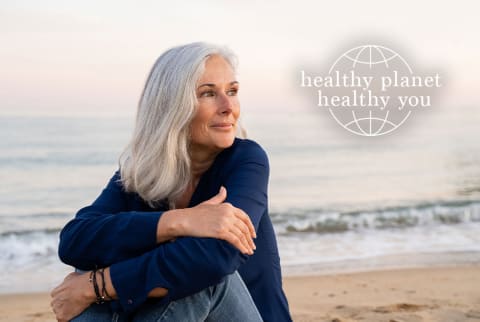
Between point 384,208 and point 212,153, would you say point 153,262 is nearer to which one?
point 212,153

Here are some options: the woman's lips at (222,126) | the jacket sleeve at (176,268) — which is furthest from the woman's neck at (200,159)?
the jacket sleeve at (176,268)

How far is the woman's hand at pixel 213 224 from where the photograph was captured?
2340mm

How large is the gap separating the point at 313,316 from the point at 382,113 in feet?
41.8

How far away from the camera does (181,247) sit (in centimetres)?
232

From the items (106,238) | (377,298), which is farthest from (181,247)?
Result: (377,298)

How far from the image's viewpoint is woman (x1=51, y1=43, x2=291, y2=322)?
7.65 feet

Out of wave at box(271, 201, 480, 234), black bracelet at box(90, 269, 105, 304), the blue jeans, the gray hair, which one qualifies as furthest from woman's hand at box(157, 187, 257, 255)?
wave at box(271, 201, 480, 234)

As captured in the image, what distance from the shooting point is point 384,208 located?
10953 millimetres

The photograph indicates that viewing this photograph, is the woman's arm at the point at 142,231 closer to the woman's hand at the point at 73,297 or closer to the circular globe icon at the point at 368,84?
the woman's hand at the point at 73,297

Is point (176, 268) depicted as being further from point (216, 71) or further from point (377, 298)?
point (377, 298)

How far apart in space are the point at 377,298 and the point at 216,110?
3.35m

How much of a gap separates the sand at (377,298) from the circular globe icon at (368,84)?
10211 millimetres

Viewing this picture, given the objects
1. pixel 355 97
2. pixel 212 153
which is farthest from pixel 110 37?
pixel 212 153

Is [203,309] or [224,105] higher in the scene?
[224,105]
